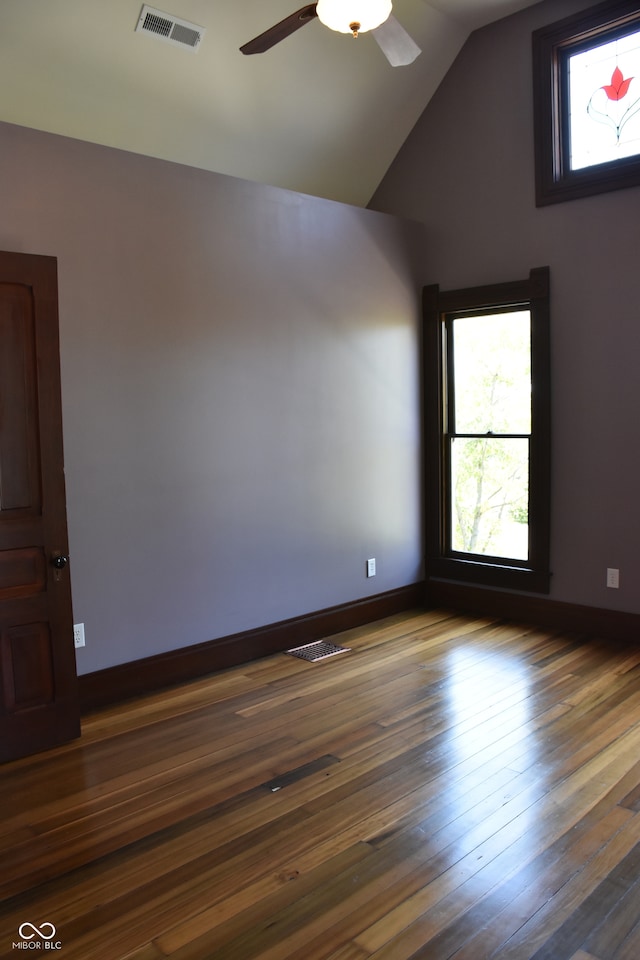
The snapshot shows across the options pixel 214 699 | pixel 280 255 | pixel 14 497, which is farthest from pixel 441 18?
pixel 214 699

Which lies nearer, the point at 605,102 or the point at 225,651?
the point at 225,651

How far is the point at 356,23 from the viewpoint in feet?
8.30

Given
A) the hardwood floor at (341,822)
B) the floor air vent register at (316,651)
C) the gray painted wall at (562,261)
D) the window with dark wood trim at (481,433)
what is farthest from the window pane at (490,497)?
the floor air vent register at (316,651)

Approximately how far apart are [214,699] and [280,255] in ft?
8.59

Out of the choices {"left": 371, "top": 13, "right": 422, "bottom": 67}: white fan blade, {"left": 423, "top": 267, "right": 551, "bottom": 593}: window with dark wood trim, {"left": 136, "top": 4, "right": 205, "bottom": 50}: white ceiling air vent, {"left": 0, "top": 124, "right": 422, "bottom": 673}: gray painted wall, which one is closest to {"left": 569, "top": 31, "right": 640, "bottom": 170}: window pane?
{"left": 423, "top": 267, "right": 551, "bottom": 593}: window with dark wood trim

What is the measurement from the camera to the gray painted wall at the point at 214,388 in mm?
3543

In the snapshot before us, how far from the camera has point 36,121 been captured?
3709mm

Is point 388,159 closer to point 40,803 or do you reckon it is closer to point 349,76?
point 349,76

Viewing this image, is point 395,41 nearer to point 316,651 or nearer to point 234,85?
point 234,85

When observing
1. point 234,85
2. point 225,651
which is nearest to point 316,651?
point 225,651

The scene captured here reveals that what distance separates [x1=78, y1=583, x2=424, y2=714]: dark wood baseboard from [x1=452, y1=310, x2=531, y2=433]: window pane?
4.53ft

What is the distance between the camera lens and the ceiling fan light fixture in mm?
2455

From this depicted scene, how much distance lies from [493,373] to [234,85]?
249cm

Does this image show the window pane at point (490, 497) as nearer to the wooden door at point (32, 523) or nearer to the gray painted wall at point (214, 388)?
the gray painted wall at point (214, 388)
